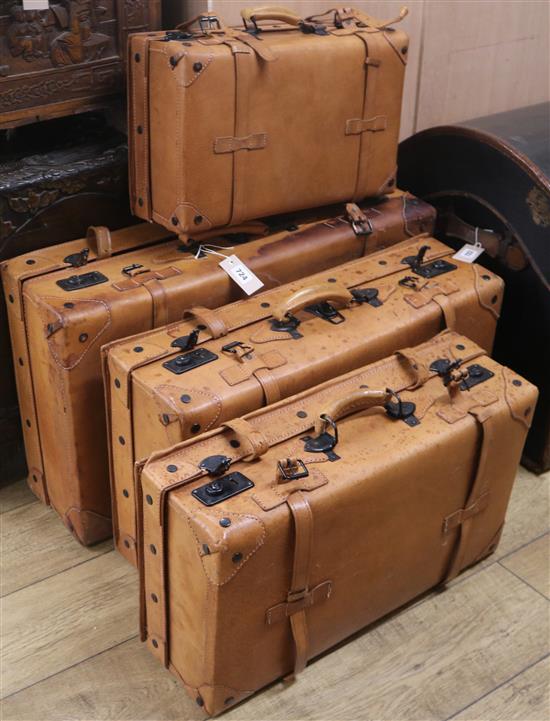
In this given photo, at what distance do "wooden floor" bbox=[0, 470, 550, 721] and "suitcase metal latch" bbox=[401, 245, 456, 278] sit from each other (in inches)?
28.9

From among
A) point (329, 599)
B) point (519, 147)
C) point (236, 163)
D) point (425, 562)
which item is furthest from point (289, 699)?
point (519, 147)

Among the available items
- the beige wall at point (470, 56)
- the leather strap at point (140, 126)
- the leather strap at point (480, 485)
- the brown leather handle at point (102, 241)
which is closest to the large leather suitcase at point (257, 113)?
the leather strap at point (140, 126)

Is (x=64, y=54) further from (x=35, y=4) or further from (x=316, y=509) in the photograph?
(x=316, y=509)

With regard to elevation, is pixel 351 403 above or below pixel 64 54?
below

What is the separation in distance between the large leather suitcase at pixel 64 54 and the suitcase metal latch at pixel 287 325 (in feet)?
2.40

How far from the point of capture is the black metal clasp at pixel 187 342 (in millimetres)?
2119

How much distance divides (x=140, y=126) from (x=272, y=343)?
0.61 metres

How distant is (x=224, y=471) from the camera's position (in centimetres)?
187

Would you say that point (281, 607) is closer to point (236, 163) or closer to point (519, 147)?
point (236, 163)

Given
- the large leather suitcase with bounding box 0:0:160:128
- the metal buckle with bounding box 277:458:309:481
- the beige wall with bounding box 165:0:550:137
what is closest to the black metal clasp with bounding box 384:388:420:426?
the metal buckle with bounding box 277:458:309:481

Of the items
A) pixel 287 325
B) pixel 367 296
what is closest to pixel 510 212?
pixel 367 296

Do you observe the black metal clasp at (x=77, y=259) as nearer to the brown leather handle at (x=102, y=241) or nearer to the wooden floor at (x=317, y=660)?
the brown leather handle at (x=102, y=241)

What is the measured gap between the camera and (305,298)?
7.14 ft

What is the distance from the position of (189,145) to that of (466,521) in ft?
3.50
